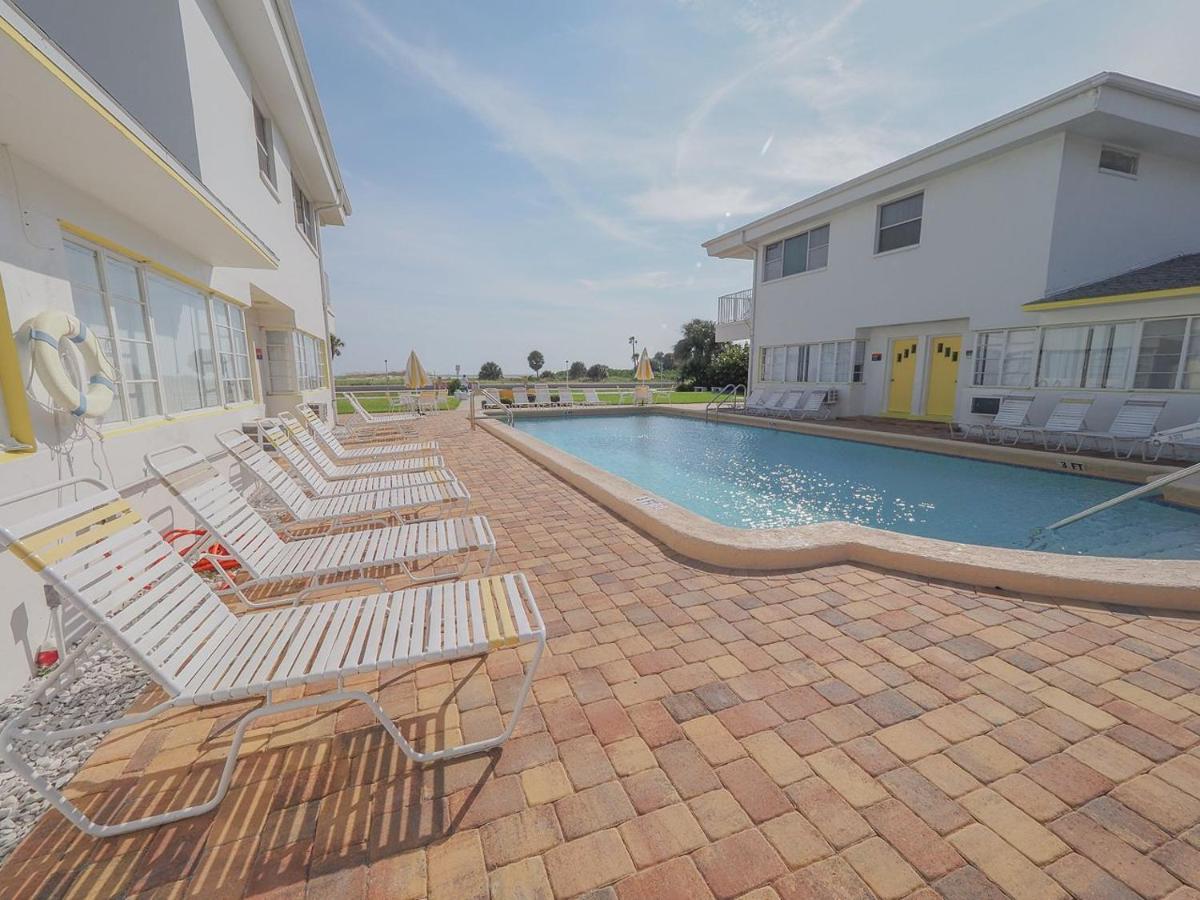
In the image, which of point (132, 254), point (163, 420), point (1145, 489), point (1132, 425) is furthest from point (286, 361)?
point (1132, 425)

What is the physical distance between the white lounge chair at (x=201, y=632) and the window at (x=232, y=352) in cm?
594

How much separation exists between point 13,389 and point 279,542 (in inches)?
64.7

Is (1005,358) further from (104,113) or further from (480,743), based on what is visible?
(104,113)

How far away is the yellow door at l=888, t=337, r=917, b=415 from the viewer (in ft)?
44.4

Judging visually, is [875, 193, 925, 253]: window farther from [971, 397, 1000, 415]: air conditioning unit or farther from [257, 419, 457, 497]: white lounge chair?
[257, 419, 457, 497]: white lounge chair

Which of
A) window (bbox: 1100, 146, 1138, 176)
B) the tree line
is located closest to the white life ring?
window (bbox: 1100, 146, 1138, 176)

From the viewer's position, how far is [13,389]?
9.33ft

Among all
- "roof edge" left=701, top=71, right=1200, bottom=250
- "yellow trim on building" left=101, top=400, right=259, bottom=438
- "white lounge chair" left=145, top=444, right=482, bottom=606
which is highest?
"roof edge" left=701, top=71, right=1200, bottom=250

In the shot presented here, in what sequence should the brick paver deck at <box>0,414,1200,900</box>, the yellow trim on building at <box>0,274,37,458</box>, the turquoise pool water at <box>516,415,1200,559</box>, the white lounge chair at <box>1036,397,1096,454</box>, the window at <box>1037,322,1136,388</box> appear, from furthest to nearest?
the window at <box>1037,322,1136,388</box>, the white lounge chair at <box>1036,397,1096,454</box>, the turquoise pool water at <box>516,415,1200,559</box>, the yellow trim on building at <box>0,274,37,458</box>, the brick paver deck at <box>0,414,1200,900</box>

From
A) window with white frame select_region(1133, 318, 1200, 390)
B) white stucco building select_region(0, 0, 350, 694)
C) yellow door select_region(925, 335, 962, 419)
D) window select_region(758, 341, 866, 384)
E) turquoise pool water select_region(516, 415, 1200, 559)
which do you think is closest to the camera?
white stucco building select_region(0, 0, 350, 694)

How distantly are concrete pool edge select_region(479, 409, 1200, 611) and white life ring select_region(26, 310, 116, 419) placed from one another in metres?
4.15

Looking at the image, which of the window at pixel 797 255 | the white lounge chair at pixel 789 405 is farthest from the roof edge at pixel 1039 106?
the white lounge chair at pixel 789 405

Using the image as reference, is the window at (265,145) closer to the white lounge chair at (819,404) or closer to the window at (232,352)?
the window at (232,352)

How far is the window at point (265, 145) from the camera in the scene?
27.9 ft
